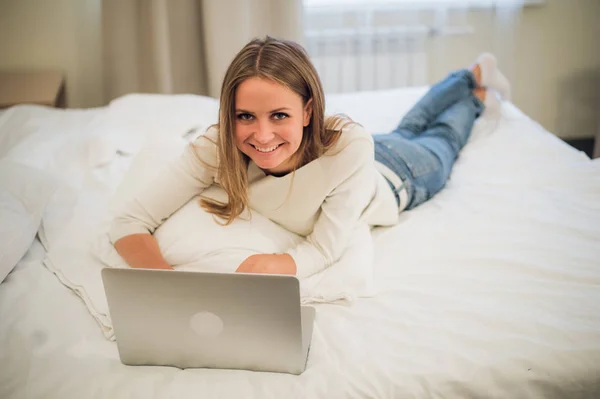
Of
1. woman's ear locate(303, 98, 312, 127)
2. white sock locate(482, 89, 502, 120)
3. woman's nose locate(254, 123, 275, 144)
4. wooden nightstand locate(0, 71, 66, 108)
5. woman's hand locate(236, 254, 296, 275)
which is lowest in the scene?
woman's hand locate(236, 254, 296, 275)

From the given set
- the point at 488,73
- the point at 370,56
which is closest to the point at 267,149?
the point at 488,73

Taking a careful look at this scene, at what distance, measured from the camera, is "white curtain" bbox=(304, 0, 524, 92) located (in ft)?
8.42

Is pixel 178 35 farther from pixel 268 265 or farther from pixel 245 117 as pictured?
pixel 268 265

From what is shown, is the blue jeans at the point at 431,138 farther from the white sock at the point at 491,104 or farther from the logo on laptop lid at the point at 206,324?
the logo on laptop lid at the point at 206,324

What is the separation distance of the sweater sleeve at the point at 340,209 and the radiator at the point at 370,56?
1514 millimetres

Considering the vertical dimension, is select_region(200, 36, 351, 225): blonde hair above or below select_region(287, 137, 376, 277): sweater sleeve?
above

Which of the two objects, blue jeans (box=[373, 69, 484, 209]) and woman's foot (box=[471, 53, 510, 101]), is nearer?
blue jeans (box=[373, 69, 484, 209])

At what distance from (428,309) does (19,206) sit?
35.7 inches

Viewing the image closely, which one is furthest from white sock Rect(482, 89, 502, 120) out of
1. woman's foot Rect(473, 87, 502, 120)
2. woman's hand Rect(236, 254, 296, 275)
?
woman's hand Rect(236, 254, 296, 275)

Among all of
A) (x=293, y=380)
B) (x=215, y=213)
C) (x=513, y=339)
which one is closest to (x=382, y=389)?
(x=293, y=380)

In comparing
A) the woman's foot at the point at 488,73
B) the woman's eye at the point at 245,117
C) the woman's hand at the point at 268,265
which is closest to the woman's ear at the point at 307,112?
the woman's eye at the point at 245,117

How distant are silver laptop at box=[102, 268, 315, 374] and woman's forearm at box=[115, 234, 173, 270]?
0.25 meters

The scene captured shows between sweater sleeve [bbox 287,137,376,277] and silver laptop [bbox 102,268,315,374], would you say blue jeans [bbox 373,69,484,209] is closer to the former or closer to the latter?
sweater sleeve [bbox 287,137,376,277]

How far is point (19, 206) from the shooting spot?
1260mm
